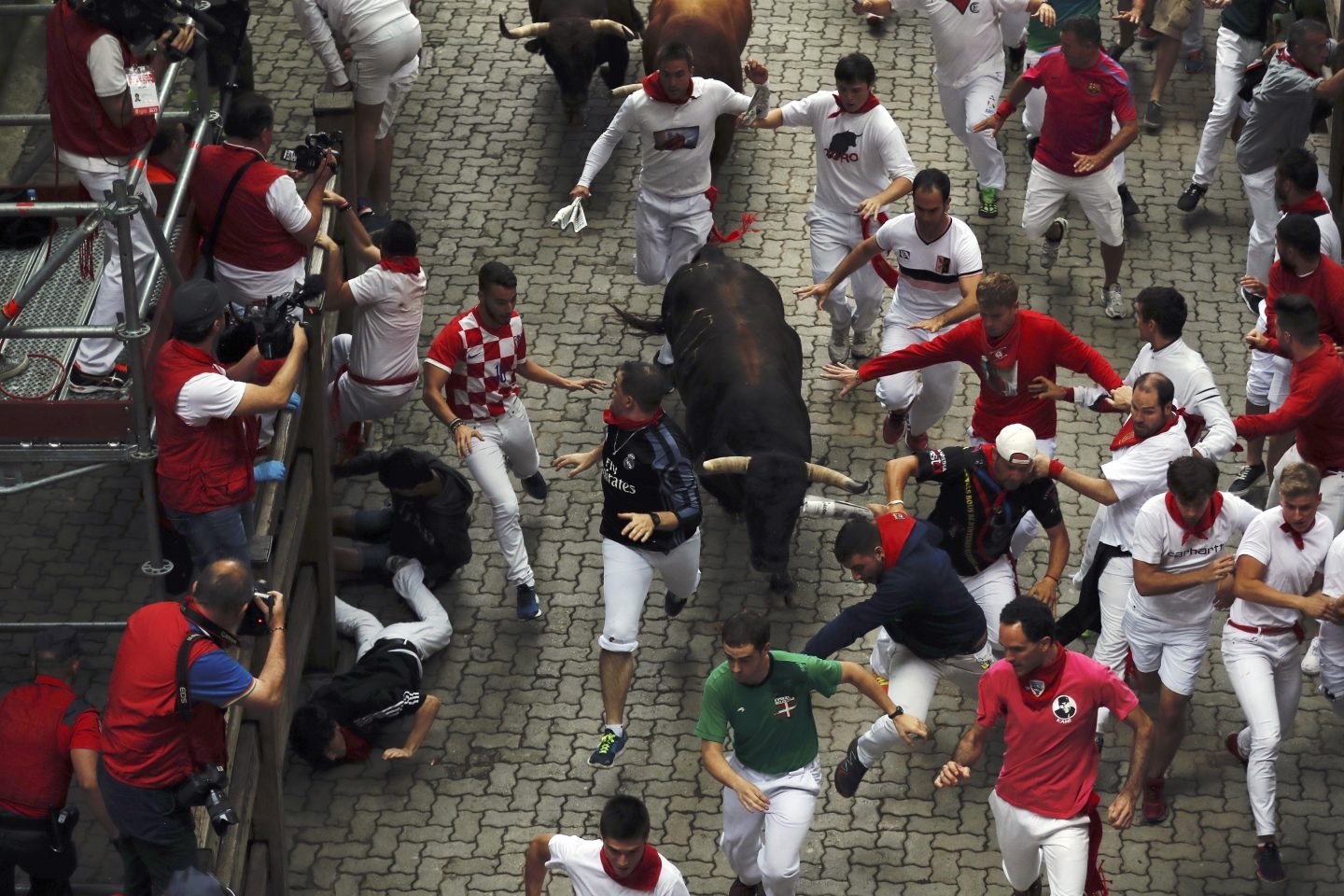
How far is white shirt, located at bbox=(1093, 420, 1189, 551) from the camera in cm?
1056

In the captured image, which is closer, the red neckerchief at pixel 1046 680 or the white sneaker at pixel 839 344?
the red neckerchief at pixel 1046 680

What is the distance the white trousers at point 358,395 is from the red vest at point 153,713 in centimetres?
377

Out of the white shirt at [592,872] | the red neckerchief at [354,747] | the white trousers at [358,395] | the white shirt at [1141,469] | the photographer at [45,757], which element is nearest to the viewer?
the white shirt at [592,872]

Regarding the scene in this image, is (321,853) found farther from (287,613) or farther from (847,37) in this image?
(847,37)

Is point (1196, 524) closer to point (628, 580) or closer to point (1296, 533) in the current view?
point (1296, 533)

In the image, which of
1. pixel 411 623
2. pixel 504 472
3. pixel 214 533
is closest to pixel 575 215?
pixel 504 472

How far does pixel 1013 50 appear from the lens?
1666 centimetres

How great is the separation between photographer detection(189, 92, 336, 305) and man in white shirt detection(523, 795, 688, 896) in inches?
149

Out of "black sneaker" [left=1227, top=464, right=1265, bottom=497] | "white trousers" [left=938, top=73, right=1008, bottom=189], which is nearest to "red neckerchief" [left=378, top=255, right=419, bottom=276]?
"white trousers" [left=938, top=73, right=1008, bottom=189]

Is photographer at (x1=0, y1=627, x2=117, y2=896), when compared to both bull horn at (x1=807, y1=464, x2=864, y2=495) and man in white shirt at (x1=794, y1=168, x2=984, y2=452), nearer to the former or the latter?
bull horn at (x1=807, y1=464, x2=864, y2=495)

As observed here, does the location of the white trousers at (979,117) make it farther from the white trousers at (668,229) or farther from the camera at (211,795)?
the camera at (211,795)

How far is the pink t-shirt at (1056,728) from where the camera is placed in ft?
29.8

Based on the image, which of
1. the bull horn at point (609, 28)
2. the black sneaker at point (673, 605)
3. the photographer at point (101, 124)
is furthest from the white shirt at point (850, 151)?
the photographer at point (101, 124)

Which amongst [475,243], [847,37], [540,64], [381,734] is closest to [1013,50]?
[847,37]
